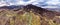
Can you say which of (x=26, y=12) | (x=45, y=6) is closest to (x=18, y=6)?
(x=26, y=12)

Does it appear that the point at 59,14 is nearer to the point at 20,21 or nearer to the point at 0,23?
the point at 20,21

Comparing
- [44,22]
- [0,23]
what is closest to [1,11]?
[0,23]

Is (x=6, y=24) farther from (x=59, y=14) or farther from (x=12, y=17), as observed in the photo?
(x=59, y=14)

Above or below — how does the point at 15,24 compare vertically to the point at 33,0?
below

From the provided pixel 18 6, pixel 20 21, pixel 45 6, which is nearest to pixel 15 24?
pixel 20 21

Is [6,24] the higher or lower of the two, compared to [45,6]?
lower
